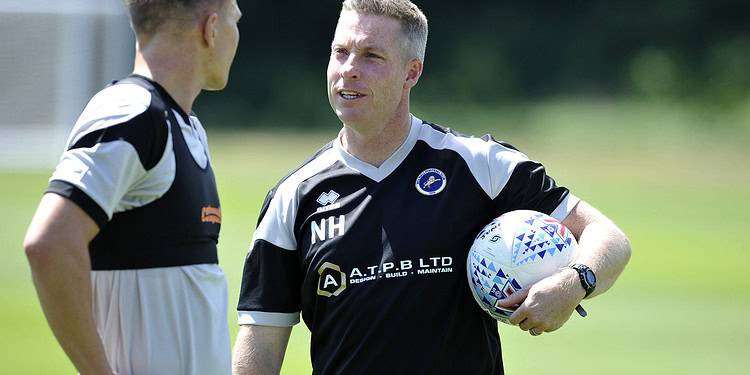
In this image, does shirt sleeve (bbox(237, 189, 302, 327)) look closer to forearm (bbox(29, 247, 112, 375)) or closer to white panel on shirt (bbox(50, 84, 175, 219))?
white panel on shirt (bbox(50, 84, 175, 219))

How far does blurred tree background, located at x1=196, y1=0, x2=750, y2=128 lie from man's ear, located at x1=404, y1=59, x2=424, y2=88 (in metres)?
28.0

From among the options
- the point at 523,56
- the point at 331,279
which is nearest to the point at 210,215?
the point at 331,279

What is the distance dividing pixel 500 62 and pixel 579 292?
3173cm

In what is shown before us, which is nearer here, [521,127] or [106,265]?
[106,265]

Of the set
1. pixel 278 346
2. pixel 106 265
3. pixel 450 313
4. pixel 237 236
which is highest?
pixel 106 265

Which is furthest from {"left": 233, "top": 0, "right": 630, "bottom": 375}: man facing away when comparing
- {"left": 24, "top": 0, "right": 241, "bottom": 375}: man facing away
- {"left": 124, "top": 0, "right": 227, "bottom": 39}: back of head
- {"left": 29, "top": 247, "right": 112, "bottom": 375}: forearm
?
{"left": 29, "top": 247, "right": 112, "bottom": 375}: forearm

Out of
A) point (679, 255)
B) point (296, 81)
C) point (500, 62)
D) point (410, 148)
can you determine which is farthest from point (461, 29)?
point (410, 148)

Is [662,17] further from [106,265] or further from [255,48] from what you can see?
[106,265]

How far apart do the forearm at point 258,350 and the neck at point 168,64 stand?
1172 millimetres

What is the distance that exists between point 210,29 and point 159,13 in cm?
16

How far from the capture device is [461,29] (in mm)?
36531

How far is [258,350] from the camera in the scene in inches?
168

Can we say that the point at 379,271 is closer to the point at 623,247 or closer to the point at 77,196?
the point at 623,247

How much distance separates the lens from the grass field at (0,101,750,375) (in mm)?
9156
